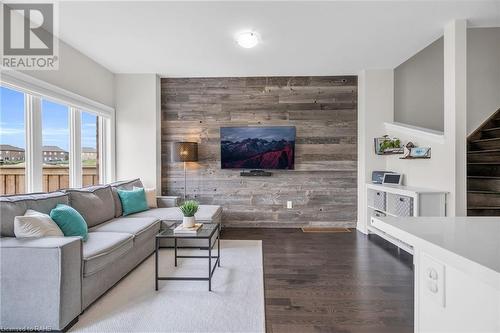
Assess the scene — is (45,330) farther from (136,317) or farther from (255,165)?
(255,165)

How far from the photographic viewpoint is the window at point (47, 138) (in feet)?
8.75

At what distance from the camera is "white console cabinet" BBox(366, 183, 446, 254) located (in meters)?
2.96

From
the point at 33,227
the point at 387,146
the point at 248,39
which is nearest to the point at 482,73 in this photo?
the point at 387,146

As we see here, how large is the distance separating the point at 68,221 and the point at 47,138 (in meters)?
1.46

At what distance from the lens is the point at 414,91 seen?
4164mm

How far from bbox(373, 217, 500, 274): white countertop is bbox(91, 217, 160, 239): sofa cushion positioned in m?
2.48

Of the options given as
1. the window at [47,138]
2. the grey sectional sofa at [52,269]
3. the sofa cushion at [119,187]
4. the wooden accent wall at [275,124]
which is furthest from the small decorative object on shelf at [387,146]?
the window at [47,138]

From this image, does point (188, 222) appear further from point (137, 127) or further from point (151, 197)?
point (137, 127)

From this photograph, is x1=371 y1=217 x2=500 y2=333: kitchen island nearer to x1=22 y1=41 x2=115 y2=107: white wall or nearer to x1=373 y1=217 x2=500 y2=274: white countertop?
x1=373 y1=217 x2=500 y2=274: white countertop

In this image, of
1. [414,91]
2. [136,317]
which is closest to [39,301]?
[136,317]

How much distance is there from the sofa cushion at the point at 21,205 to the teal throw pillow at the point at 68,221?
0.12 m

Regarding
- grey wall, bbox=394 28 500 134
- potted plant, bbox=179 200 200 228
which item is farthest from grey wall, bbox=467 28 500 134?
potted plant, bbox=179 200 200 228

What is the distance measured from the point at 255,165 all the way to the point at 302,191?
0.96 metres
